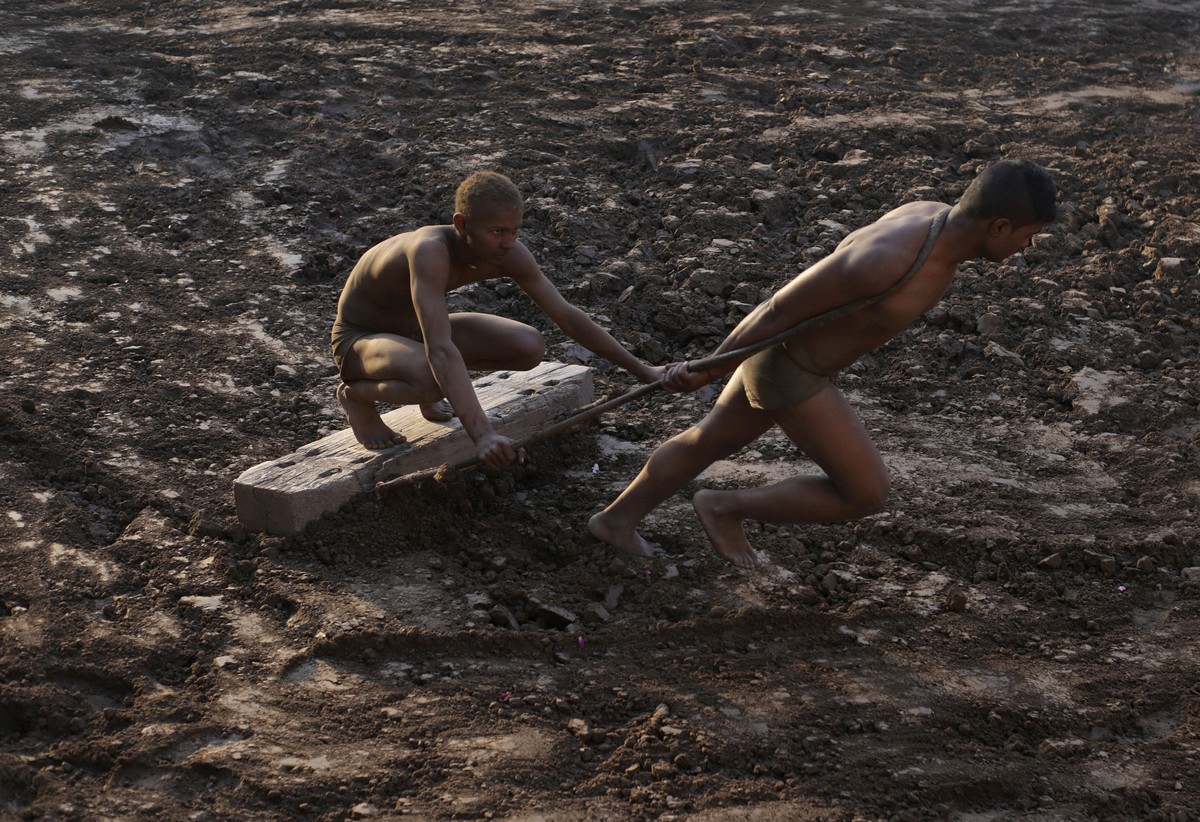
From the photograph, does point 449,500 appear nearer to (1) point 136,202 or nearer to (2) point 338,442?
(2) point 338,442

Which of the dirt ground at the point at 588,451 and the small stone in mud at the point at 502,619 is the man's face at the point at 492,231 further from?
the small stone in mud at the point at 502,619

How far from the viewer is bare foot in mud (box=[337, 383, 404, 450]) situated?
4.38 metres

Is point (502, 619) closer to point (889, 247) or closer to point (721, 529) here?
point (721, 529)

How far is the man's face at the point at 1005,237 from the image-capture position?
3.29 metres

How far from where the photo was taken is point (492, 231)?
12.6 feet

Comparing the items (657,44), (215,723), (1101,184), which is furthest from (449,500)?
(657,44)

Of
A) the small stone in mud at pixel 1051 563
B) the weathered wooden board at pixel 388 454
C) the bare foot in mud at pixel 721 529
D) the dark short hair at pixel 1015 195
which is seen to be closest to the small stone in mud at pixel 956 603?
the small stone in mud at pixel 1051 563

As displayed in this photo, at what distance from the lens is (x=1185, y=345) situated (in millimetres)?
5836

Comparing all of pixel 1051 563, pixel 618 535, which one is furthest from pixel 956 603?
Result: pixel 618 535

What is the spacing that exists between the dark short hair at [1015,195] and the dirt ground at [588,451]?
138 cm

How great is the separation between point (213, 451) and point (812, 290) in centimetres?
264

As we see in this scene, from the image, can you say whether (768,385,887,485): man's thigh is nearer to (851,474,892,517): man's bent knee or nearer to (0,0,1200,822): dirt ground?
(851,474,892,517): man's bent knee

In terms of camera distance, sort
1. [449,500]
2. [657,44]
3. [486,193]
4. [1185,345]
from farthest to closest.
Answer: [657,44] < [1185,345] < [449,500] < [486,193]

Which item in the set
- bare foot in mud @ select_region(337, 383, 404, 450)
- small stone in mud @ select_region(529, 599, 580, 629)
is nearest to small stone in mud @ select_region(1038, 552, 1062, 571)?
small stone in mud @ select_region(529, 599, 580, 629)
